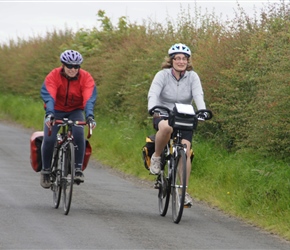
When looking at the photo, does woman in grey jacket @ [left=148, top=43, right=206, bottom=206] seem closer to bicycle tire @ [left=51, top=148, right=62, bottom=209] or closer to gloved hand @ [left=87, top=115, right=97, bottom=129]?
gloved hand @ [left=87, top=115, right=97, bottom=129]

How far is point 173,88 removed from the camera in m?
11.6

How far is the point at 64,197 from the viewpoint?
11.7 meters

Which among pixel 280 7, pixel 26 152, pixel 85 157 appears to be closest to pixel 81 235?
pixel 85 157

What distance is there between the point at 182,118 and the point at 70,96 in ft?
5.18

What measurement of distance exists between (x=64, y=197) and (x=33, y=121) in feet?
56.1

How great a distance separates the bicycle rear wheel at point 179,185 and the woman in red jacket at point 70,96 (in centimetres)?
116

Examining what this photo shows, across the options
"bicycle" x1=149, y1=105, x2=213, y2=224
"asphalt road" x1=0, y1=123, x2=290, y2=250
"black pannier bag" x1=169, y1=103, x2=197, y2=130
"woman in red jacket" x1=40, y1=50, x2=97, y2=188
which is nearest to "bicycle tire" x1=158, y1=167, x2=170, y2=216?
"bicycle" x1=149, y1=105, x2=213, y2=224

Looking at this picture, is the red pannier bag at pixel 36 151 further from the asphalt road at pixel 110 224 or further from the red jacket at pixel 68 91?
the red jacket at pixel 68 91

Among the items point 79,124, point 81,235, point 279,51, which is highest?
point 279,51

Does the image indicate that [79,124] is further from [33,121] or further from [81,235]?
[33,121]

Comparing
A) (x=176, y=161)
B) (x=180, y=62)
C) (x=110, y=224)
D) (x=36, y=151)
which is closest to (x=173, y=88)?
(x=180, y=62)

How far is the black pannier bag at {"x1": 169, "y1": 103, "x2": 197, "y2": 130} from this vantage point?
36.4 feet

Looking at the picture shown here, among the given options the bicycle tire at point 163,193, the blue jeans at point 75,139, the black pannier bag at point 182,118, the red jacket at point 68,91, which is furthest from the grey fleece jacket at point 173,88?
the blue jeans at point 75,139

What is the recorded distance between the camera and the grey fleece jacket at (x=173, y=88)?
11.6m
